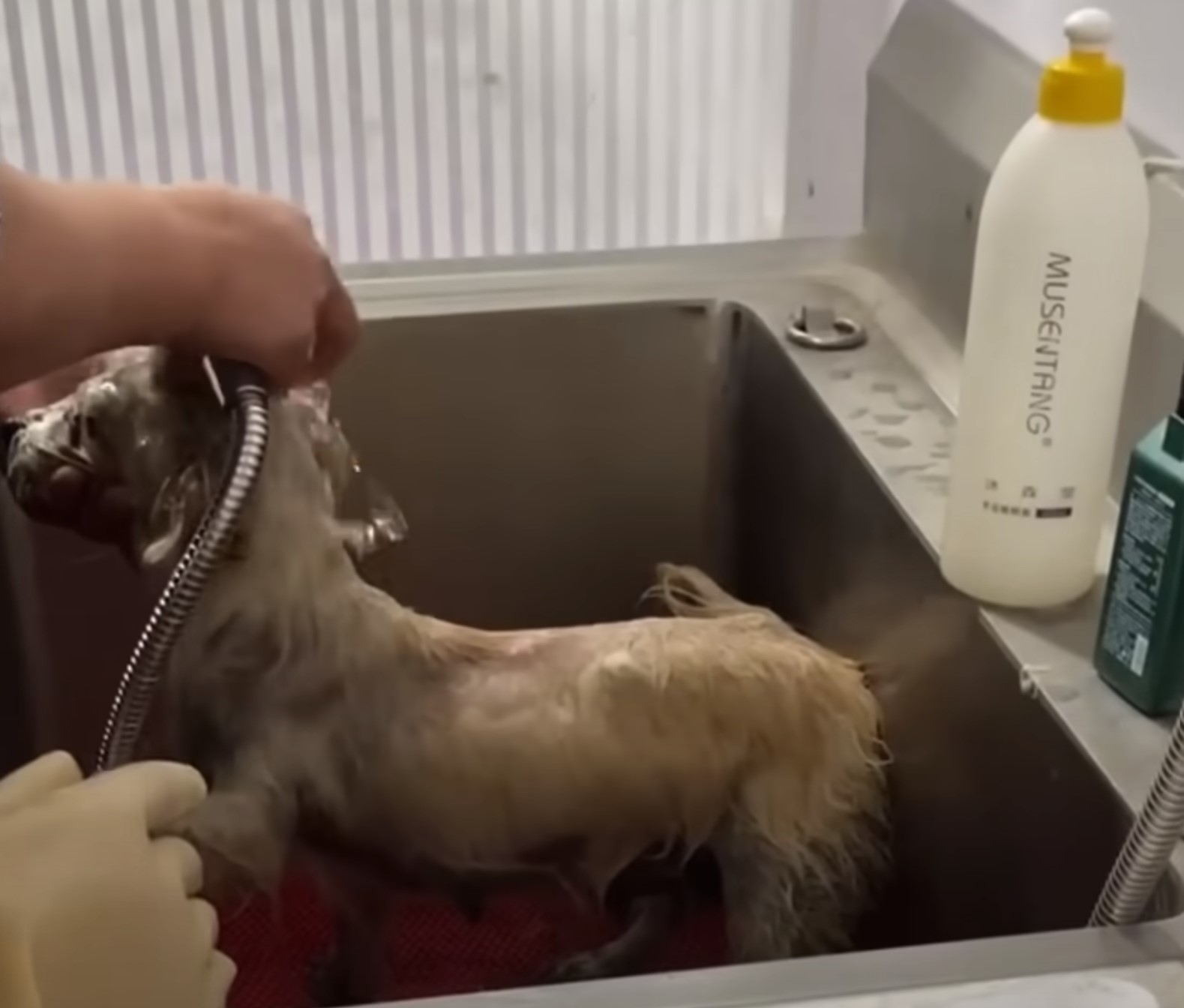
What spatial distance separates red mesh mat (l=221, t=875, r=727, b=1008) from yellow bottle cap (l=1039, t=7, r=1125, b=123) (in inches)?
17.3

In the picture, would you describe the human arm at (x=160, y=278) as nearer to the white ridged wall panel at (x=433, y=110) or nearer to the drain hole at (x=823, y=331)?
the drain hole at (x=823, y=331)

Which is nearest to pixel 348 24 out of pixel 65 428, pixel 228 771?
pixel 65 428

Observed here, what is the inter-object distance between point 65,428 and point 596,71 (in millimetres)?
728

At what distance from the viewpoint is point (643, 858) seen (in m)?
0.85

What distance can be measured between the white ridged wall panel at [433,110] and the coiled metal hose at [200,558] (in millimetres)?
706

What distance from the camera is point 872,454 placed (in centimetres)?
89

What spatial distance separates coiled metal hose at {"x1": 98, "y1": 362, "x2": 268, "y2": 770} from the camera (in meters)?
0.72

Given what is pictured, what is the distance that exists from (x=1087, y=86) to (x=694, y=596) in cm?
36

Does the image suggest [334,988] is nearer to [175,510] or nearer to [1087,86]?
[175,510]

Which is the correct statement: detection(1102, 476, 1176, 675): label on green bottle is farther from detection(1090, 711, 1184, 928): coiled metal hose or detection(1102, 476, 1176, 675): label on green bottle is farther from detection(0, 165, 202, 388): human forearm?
detection(0, 165, 202, 388): human forearm

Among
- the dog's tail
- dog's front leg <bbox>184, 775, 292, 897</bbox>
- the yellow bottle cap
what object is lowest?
dog's front leg <bbox>184, 775, 292, 897</bbox>

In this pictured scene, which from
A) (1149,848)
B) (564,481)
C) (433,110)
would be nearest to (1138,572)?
(1149,848)

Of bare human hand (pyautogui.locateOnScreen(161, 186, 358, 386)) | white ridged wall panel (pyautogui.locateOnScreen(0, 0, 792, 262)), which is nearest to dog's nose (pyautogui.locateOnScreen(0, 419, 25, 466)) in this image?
bare human hand (pyautogui.locateOnScreen(161, 186, 358, 386))

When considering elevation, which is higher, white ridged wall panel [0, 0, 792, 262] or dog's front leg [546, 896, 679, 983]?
white ridged wall panel [0, 0, 792, 262]
